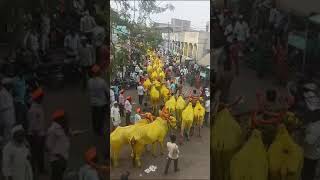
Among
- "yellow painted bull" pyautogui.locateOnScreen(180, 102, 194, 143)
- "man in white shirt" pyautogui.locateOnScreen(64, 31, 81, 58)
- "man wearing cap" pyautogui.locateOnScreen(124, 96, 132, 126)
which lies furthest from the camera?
"yellow painted bull" pyautogui.locateOnScreen(180, 102, 194, 143)

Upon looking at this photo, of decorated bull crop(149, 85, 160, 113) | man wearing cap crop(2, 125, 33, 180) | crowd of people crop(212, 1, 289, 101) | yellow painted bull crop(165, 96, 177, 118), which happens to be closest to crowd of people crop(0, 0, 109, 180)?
man wearing cap crop(2, 125, 33, 180)

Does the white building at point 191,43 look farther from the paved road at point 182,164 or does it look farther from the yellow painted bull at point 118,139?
the yellow painted bull at point 118,139

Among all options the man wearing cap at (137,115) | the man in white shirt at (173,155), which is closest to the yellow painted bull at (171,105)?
the man wearing cap at (137,115)

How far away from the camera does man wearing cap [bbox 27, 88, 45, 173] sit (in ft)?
12.1

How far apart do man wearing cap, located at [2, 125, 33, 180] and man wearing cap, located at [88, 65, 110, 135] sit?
0.61 meters

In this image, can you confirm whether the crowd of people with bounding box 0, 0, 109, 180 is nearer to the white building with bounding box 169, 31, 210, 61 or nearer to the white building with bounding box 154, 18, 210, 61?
the white building with bounding box 169, 31, 210, 61

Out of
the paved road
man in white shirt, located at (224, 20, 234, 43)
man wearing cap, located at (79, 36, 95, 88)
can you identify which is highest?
man in white shirt, located at (224, 20, 234, 43)

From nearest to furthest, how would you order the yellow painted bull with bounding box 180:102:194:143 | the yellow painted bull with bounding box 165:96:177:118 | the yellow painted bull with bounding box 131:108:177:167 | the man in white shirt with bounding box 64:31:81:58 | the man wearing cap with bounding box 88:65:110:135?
1. the man in white shirt with bounding box 64:31:81:58
2. the man wearing cap with bounding box 88:65:110:135
3. the yellow painted bull with bounding box 131:108:177:167
4. the yellow painted bull with bounding box 180:102:194:143
5. the yellow painted bull with bounding box 165:96:177:118

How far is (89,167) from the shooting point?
388 centimetres

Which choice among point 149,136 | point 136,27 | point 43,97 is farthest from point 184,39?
point 43,97

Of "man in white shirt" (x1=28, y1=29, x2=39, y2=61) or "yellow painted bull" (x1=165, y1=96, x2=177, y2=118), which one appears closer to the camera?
"man in white shirt" (x1=28, y1=29, x2=39, y2=61)

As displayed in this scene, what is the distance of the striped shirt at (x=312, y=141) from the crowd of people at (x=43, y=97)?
1715mm

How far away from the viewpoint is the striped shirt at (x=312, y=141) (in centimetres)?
352

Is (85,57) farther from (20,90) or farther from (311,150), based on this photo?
(311,150)
